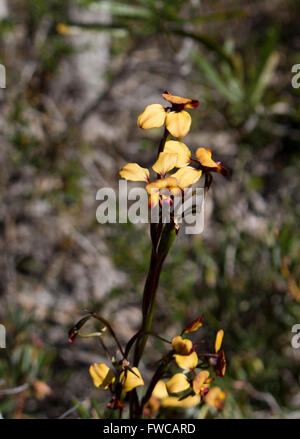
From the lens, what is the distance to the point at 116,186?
2182 mm

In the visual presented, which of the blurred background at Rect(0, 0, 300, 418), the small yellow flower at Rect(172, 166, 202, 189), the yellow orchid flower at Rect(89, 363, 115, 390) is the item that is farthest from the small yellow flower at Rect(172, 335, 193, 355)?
the blurred background at Rect(0, 0, 300, 418)

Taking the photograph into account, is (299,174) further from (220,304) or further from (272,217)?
(220,304)

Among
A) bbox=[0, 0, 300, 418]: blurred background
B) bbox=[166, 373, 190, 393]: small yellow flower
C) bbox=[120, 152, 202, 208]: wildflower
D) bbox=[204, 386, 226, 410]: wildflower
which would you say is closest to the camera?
bbox=[120, 152, 202, 208]: wildflower

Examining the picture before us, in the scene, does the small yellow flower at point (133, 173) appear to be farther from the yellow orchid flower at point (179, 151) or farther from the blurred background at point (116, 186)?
the blurred background at point (116, 186)

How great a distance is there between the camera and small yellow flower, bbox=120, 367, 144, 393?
722 mm

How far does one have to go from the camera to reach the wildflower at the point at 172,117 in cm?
66

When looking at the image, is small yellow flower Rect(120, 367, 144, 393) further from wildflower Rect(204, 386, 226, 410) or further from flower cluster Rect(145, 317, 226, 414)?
wildflower Rect(204, 386, 226, 410)

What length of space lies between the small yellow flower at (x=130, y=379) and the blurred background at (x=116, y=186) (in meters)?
0.55

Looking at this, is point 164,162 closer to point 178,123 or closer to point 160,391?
point 178,123

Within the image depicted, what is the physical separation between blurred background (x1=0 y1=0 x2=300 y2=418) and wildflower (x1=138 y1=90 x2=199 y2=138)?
88cm

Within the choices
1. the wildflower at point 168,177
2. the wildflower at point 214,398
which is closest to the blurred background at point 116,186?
the wildflower at point 214,398

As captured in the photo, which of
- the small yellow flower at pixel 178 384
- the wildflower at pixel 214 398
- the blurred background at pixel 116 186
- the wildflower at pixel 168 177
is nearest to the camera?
the wildflower at pixel 168 177

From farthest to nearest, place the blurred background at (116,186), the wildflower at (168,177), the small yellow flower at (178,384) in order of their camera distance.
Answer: the blurred background at (116,186)
the small yellow flower at (178,384)
the wildflower at (168,177)

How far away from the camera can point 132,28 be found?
1911 mm
